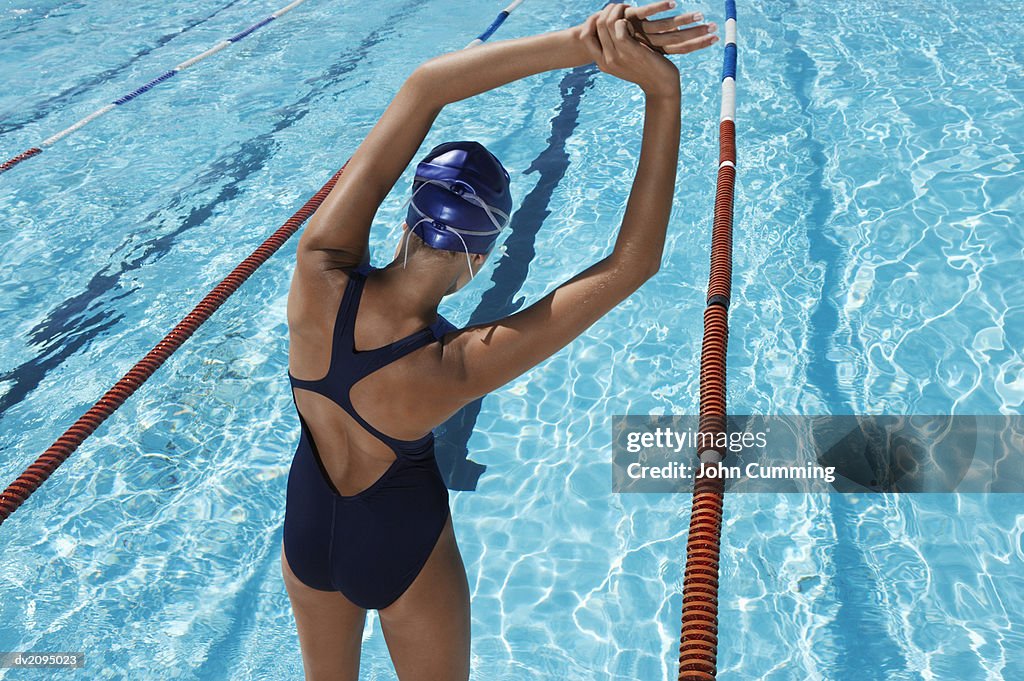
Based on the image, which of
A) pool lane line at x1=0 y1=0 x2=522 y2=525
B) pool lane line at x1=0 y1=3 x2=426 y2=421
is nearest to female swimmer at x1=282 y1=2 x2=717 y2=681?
pool lane line at x1=0 y1=0 x2=522 y2=525

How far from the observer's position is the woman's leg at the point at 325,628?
1.77m

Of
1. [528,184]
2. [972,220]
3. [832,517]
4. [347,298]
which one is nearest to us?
[347,298]

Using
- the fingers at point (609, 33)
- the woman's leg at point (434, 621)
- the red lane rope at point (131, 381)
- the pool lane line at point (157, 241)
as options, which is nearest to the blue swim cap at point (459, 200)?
the fingers at point (609, 33)

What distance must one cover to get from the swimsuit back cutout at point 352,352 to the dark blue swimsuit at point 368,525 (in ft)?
0.28

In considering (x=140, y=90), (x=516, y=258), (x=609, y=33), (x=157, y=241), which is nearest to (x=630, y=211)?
(x=609, y=33)

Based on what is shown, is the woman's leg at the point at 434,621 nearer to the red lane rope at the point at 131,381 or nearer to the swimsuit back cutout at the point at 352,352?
the swimsuit back cutout at the point at 352,352

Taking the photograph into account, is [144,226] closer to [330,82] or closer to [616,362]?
[330,82]

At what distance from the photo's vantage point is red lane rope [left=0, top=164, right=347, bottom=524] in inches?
119

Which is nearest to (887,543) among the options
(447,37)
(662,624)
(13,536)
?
(662,624)

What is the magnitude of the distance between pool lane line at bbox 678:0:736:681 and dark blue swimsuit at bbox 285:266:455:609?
1.82 feet

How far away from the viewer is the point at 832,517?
10.9ft

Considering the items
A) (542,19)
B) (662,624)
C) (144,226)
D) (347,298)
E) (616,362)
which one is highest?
(542,19)

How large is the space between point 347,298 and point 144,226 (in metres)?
4.71

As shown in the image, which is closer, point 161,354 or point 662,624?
point 662,624
